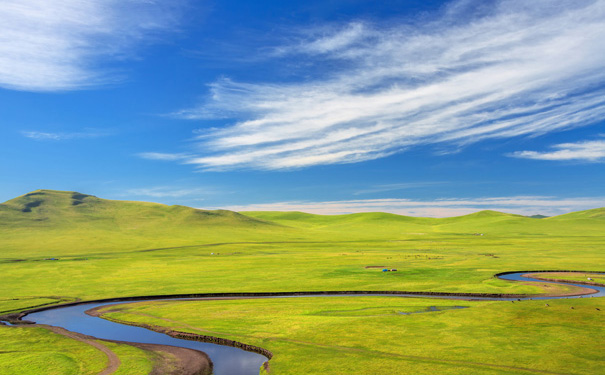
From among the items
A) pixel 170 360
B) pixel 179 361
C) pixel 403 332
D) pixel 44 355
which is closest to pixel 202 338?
pixel 170 360

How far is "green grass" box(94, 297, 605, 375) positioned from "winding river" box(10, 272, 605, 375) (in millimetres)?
2086

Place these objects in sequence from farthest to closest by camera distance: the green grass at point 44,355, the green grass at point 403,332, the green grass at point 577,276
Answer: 1. the green grass at point 577,276
2. the green grass at point 44,355
3. the green grass at point 403,332

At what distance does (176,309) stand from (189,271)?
148ft

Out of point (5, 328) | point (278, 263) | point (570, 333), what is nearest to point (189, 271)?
point (278, 263)

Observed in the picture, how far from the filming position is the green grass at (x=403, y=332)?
3472cm

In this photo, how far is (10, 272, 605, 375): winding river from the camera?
38.9 metres

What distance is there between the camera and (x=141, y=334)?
167ft

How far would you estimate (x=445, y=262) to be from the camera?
11581cm

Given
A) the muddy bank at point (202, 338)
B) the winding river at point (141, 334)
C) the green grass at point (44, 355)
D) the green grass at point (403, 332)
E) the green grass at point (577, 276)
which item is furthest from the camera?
the green grass at point (577, 276)

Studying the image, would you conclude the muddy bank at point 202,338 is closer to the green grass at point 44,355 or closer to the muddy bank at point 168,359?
the muddy bank at point 168,359

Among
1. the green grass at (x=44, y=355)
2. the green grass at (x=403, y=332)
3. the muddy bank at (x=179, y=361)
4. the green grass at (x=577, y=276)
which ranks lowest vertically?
the muddy bank at (x=179, y=361)

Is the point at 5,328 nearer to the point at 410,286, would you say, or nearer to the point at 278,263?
the point at 410,286

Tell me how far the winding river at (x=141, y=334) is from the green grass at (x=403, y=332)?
2.09m

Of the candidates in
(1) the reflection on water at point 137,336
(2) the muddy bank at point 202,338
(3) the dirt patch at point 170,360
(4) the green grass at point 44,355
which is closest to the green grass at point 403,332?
(2) the muddy bank at point 202,338
